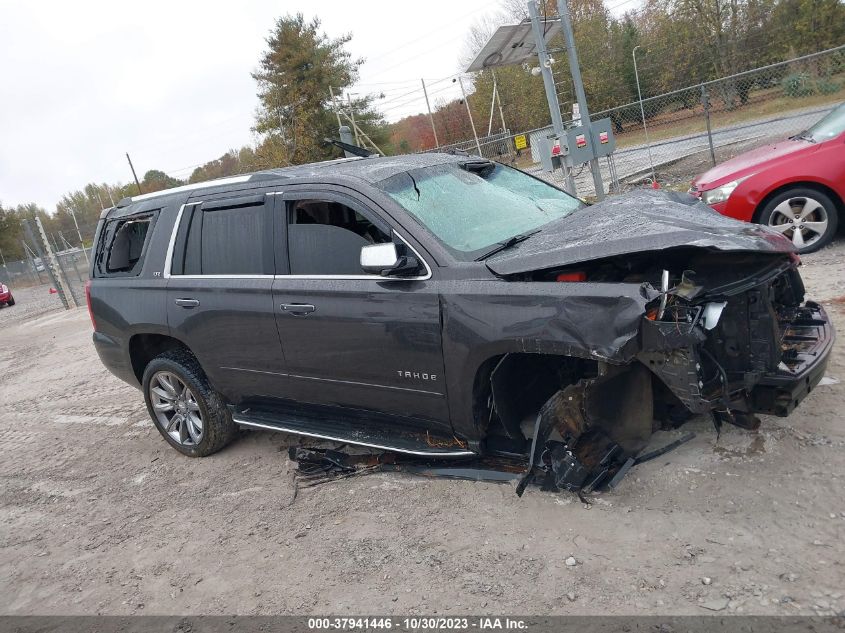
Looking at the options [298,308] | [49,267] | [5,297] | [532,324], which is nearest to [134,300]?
[298,308]

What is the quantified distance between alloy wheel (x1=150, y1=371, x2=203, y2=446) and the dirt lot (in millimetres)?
245

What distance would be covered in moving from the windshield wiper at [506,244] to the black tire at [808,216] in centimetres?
397

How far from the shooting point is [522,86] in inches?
1345

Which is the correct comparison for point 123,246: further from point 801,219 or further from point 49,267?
point 49,267

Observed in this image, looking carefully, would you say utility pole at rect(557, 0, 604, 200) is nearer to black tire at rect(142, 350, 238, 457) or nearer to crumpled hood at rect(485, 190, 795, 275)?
crumpled hood at rect(485, 190, 795, 275)

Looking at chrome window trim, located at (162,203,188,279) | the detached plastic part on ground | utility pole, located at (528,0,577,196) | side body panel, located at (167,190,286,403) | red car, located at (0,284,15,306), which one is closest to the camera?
the detached plastic part on ground

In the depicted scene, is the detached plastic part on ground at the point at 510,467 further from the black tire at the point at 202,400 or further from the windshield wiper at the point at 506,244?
the windshield wiper at the point at 506,244

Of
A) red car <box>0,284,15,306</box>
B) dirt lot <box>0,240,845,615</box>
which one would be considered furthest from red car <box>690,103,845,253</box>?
red car <box>0,284,15,306</box>

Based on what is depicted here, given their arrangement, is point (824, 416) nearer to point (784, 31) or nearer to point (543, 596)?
point (543, 596)

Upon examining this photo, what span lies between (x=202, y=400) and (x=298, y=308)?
1.37 meters

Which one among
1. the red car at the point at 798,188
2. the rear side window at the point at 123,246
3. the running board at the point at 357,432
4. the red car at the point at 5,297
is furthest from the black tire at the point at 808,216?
the red car at the point at 5,297

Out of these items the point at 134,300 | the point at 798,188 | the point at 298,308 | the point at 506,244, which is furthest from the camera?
the point at 798,188

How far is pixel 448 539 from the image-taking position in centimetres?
320

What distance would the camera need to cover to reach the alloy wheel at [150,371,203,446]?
4.78 m
